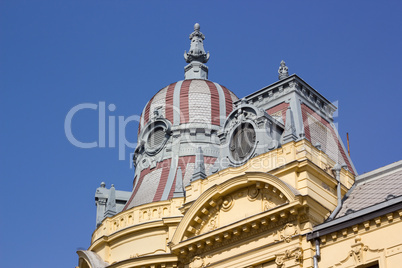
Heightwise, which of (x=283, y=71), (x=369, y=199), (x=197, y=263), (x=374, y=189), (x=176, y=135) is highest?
(x=283, y=71)

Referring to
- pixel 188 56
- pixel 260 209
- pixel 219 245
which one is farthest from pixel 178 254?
pixel 188 56

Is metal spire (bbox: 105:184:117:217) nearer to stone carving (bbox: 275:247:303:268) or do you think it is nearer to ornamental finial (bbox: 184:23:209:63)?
ornamental finial (bbox: 184:23:209:63)

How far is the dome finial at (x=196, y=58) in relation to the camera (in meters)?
52.6

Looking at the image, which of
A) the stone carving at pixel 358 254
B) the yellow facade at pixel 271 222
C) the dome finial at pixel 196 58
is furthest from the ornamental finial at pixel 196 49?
the stone carving at pixel 358 254

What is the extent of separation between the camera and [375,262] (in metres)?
32.5

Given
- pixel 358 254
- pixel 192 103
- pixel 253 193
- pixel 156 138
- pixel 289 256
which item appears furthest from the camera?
pixel 192 103

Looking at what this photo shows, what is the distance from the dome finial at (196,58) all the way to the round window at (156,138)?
5.83m

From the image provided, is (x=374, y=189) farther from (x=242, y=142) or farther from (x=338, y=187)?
(x=242, y=142)

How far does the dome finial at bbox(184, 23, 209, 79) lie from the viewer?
52.6m

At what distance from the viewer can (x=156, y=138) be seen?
157ft

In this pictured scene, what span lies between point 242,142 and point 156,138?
9.43 m

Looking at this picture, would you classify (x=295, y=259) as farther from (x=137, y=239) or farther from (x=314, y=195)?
(x=137, y=239)

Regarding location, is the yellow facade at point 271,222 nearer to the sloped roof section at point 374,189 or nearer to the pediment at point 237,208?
the pediment at point 237,208

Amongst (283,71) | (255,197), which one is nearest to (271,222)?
(255,197)
